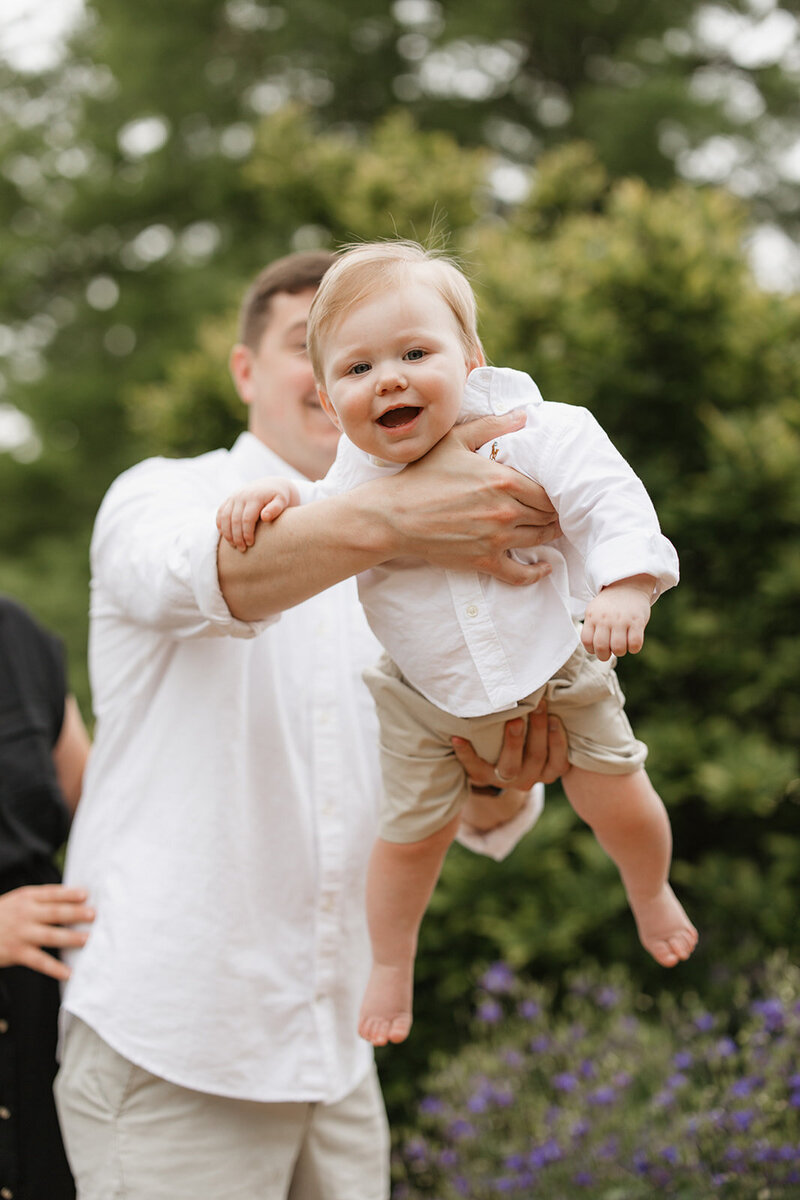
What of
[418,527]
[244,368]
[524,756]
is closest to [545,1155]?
[524,756]

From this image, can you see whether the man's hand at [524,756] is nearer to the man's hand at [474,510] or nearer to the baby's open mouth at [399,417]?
the man's hand at [474,510]

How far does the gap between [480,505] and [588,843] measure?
2413 millimetres

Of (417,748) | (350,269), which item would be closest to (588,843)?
(417,748)

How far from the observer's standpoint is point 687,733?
3818mm

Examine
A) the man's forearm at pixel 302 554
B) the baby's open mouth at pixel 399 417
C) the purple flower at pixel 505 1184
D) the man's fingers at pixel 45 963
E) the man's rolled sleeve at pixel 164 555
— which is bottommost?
the purple flower at pixel 505 1184

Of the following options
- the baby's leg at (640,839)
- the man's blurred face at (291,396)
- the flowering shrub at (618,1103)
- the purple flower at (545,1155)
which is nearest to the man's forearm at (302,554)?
the baby's leg at (640,839)

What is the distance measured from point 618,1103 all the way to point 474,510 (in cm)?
214

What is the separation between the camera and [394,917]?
1.87 metres

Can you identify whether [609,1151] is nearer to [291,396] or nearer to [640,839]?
[640,839]

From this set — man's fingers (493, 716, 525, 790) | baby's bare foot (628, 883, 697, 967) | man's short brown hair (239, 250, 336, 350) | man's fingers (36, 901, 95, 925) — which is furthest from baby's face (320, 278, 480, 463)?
man's fingers (36, 901, 95, 925)

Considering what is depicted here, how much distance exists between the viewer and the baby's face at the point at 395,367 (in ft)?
5.11

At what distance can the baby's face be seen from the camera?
5.11 feet

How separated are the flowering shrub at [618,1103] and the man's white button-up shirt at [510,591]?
5.15 ft

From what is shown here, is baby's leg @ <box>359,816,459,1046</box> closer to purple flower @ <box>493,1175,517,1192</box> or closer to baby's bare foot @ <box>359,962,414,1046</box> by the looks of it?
baby's bare foot @ <box>359,962,414,1046</box>
